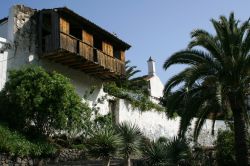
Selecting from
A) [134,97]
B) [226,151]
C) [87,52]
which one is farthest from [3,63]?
[226,151]

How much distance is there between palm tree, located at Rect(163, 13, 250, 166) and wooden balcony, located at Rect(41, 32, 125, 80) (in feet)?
19.0

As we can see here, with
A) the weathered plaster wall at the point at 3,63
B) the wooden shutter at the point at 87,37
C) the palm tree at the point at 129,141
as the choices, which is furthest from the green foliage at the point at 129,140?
the wooden shutter at the point at 87,37

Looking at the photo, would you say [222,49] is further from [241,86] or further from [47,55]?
[47,55]

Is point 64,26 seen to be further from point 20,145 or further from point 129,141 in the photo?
point 129,141

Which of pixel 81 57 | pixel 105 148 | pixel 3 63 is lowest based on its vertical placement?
pixel 105 148

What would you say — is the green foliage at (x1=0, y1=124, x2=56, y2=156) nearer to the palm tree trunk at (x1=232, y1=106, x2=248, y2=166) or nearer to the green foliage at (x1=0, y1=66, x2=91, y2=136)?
the green foliage at (x1=0, y1=66, x2=91, y2=136)

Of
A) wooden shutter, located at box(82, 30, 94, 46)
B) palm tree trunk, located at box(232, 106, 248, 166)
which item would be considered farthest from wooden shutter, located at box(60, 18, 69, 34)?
palm tree trunk, located at box(232, 106, 248, 166)

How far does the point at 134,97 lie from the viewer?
28422 millimetres

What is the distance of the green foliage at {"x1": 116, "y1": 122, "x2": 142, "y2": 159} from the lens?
1684 cm

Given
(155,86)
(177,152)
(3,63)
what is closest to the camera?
(177,152)

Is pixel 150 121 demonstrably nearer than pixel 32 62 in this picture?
No

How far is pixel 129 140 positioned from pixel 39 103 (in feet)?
13.8

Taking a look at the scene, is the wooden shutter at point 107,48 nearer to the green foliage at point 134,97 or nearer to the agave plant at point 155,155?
the green foliage at point 134,97

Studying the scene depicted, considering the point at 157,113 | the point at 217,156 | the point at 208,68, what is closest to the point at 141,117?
the point at 157,113
